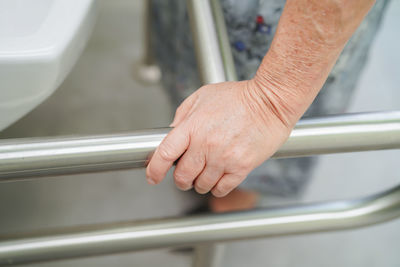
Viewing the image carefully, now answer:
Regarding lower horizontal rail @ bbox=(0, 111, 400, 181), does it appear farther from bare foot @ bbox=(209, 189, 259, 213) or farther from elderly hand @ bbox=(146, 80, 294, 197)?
bare foot @ bbox=(209, 189, 259, 213)

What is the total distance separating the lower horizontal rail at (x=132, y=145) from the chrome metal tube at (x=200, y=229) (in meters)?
0.12

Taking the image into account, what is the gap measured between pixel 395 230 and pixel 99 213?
0.71 meters

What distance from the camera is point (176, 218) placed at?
0.41m

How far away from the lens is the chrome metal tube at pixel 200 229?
0.40 meters

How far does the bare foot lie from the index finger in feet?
1.80

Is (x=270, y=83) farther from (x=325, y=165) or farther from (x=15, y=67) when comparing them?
(x=325, y=165)

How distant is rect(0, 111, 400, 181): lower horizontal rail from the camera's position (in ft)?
0.95

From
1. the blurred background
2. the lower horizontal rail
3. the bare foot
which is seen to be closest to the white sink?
the lower horizontal rail

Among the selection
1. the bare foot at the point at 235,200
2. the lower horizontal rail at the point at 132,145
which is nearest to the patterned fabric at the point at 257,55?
the bare foot at the point at 235,200

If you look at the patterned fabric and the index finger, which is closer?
the index finger

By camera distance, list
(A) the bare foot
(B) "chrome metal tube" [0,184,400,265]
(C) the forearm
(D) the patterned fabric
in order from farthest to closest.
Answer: (A) the bare foot → (D) the patterned fabric → (B) "chrome metal tube" [0,184,400,265] → (C) the forearm

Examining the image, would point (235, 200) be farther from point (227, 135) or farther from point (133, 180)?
point (227, 135)

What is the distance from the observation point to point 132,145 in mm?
301

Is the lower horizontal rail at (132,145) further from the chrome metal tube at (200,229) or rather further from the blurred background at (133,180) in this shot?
the blurred background at (133,180)
